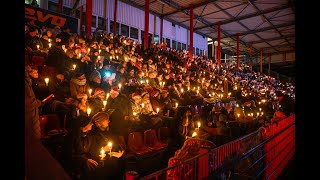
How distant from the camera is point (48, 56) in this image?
7.52m

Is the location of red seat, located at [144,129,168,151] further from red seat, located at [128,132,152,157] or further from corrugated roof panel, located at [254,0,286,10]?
corrugated roof panel, located at [254,0,286,10]

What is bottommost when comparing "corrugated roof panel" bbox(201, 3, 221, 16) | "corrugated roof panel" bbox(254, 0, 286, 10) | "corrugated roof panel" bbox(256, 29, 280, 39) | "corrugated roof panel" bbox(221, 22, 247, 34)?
"corrugated roof panel" bbox(256, 29, 280, 39)

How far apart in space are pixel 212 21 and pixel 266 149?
19.0 m

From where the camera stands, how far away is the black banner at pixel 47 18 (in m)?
10.2

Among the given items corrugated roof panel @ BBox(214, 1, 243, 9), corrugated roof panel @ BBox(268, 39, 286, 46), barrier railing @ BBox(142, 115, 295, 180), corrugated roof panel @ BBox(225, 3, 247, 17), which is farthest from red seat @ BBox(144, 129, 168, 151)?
corrugated roof panel @ BBox(268, 39, 286, 46)

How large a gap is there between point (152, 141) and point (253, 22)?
65.8 ft

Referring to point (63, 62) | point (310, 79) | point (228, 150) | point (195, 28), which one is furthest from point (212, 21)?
point (310, 79)

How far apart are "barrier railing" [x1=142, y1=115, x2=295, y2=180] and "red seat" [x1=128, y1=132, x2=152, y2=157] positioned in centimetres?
152

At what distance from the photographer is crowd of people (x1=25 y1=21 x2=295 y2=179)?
374cm

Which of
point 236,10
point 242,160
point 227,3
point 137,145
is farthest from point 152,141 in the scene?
point 236,10

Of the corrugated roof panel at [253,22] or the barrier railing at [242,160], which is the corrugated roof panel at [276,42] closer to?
the corrugated roof panel at [253,22]

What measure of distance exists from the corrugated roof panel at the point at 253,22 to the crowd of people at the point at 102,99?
11.8 m

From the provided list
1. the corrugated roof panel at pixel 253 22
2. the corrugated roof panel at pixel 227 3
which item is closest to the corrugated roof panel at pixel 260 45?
the corrugated roof panel at pixel 253 22

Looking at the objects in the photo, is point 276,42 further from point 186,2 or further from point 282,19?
point 186,2
